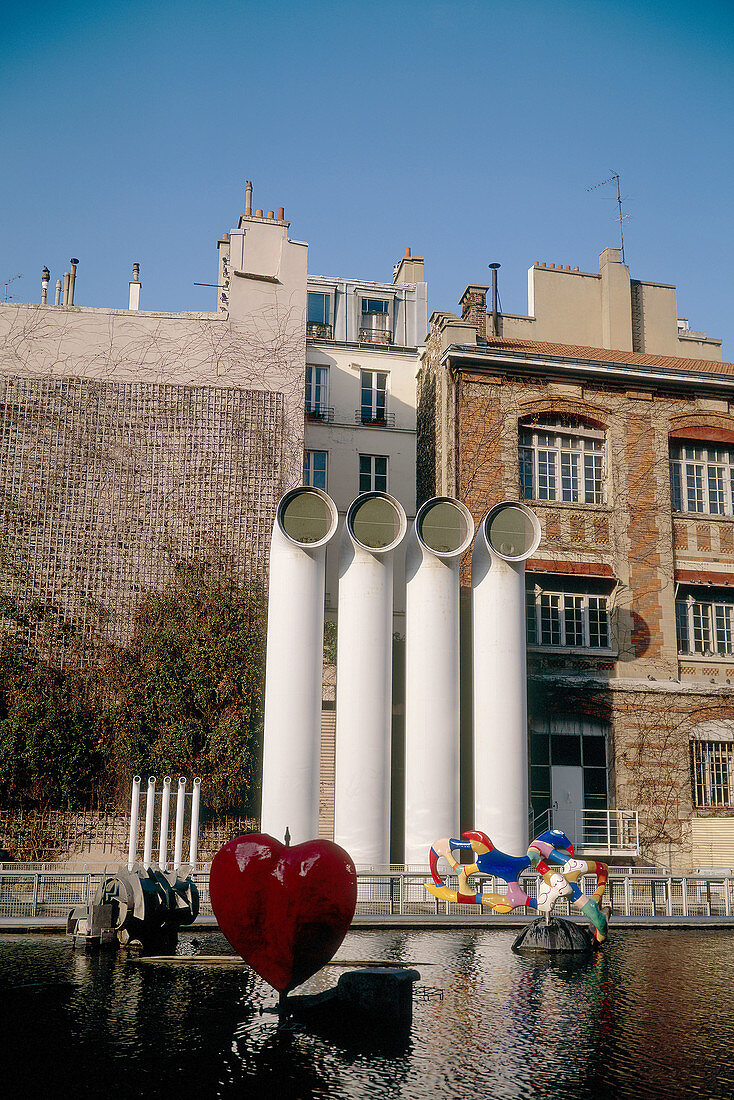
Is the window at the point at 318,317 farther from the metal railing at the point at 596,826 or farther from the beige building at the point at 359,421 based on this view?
the metal railing at the point at 596,826

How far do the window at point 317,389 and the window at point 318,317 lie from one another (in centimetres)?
277

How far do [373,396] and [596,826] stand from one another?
16.3m

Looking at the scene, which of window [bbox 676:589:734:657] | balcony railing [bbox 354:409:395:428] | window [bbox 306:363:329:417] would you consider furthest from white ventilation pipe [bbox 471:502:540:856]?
window [bbox 306:363:329:417]

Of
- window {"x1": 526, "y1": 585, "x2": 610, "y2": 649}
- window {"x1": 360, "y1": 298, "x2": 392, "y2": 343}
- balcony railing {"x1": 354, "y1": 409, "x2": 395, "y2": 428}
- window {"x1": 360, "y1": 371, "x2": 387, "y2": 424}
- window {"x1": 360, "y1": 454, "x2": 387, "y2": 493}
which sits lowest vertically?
window {"x1": 526, "y1": 585, "x2": 610, "y2": 649}

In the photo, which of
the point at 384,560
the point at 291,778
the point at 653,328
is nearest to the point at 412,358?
the point at 653,328

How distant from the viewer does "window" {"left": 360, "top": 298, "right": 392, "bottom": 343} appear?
38.9 metres

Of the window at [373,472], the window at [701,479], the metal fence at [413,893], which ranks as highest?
the window at [373,472]

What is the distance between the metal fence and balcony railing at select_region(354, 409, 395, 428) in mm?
17515

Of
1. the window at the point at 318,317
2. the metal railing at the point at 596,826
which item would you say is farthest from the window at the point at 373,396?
the metal railing at the point at 596,826

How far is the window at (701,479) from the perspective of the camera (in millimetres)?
31594

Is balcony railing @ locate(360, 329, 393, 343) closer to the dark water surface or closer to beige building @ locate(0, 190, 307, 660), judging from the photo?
beige building @ locate(0, 190, 307, 660)

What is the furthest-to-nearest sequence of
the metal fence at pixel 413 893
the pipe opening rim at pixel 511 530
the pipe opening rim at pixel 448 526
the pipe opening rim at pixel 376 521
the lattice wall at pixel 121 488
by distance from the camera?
1. the lattice wall at pixel 121 488
2. the pipe opening rim at pixel 511 530
3. the pipe opening rim at pixel 448 526
4. the pipe opening rim at pixel 376 521
5. the metal fence at pixel 413 893

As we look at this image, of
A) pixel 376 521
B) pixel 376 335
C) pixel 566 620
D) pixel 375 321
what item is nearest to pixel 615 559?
pixel 566 620

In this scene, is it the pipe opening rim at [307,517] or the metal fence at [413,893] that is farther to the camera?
the pipe opening rim at [307,517]
